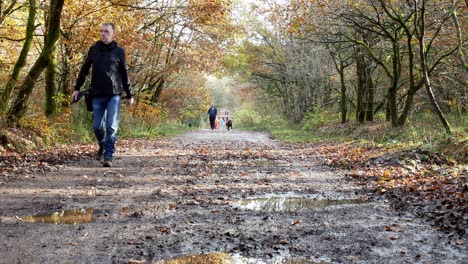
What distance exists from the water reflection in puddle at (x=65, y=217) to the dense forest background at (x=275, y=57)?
4.82 m

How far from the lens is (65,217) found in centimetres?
404

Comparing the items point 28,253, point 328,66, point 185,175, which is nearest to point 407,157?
point 185,175

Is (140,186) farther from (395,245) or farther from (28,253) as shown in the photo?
(395,245)

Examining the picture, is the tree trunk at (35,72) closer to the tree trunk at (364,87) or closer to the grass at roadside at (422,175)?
the grass at roadside at (422,175)

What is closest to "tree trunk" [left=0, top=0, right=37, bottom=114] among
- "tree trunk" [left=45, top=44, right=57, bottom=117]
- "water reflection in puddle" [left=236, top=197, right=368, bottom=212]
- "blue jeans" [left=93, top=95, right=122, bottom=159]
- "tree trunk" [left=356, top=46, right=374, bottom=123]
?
"tree trunk" [left=45, top=44, right=57, bottom=117]

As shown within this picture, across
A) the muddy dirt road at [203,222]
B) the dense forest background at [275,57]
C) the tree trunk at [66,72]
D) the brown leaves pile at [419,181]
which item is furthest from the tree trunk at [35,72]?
the brown leaves pile at [419,181]

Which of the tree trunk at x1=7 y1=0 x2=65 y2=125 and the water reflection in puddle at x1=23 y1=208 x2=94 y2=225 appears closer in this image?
the water reflection in puddle at x1=23 y1=208 x2=94 y2=225

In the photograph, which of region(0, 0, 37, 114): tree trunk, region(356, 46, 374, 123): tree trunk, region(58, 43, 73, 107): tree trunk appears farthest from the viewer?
region(356, 46, 374, 123): tree trunk

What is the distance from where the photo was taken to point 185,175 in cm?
689

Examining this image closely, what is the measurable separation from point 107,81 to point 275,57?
23253 millimetres

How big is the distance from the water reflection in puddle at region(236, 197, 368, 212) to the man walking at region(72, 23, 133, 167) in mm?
3276

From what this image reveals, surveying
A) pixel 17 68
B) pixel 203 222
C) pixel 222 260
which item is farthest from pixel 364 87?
pixel 222 260

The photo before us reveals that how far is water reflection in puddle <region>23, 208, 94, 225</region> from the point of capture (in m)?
3.87

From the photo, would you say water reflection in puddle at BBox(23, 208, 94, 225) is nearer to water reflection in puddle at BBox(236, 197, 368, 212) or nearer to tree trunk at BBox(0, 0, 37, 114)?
water reflection in puddle at BBox(236, 197, 368, 212)
